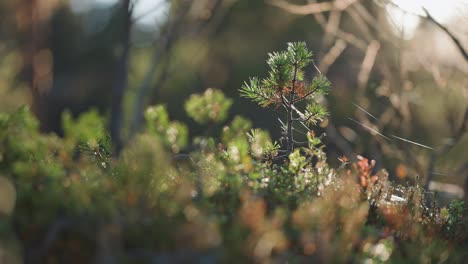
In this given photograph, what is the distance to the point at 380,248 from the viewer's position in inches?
63.2

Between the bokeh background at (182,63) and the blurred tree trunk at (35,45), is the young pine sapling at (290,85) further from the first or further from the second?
the blurred tree trunk at (35,45)

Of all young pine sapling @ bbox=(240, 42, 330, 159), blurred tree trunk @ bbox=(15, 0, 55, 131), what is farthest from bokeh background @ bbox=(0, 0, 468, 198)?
young pine sapling @ bbox=(240, 42, 330, 159)

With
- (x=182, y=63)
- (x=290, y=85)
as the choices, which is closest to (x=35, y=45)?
(x=182, y=63)

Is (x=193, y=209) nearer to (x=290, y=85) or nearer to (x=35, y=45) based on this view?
(x=290, y=85)

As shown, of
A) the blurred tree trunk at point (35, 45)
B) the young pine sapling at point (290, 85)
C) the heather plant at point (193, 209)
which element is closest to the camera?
the heather plant at point (193, 209)

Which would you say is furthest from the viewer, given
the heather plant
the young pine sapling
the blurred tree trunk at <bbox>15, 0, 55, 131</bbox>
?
the blurred tree trunk at <bbox>15, 0, 55, 131</bbox>

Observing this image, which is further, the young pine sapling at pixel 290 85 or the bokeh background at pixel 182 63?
the bokeh background at pixel 182 63

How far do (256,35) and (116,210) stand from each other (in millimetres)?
12708

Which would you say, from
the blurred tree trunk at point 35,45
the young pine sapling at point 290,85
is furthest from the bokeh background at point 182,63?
the young pine sapling at point 290,85

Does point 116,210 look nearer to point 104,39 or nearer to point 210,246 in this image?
point 210,246

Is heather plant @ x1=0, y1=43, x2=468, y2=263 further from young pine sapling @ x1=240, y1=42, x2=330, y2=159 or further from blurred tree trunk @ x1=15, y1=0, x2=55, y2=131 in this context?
blurred tree trunk @ x1=15, y1=0, x2=55, y2=131

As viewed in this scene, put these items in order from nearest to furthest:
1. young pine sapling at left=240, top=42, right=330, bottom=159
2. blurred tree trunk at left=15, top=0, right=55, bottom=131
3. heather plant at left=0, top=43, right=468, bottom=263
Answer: heather plant at left=0, top=43, right=468, bottom=263, young pine sapling at left=240, top=42, right=330, bottom=159, blurred tree trunk at left=15, top=0, right=55, bottom=131

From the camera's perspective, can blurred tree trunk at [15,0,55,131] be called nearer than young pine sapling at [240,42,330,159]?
No

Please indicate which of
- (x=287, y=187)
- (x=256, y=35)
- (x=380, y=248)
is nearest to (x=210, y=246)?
(x=380, y=248)
